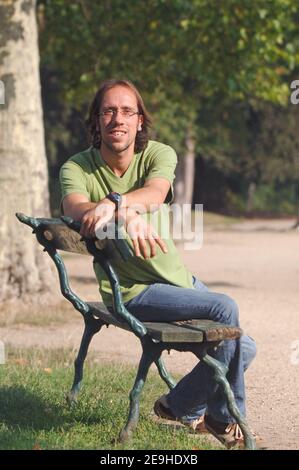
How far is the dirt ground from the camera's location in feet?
23.6

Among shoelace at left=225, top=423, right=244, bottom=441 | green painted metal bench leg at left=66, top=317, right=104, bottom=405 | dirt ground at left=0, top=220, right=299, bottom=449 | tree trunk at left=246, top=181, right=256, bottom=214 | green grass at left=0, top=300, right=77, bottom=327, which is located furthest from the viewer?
tree trunk at left=246, top=181, right=256, bottom=214

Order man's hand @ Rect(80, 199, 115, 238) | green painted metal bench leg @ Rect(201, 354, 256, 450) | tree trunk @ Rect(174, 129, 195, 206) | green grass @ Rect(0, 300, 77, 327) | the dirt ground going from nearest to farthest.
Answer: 1. man's hand @ Rect(80, 199, 115, 238)
2. green painted metal bench leg @ Rect(201, 354, 256, 450)
3. the dirt ground
4. green grass @ Rect(0, 300, 77, 327)
5. tree trunk @ Rect(174, 129, 195, 206)

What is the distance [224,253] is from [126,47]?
16.3ft

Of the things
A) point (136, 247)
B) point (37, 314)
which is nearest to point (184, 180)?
point (37, 314)

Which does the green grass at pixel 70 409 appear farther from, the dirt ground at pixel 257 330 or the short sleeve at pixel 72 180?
the short sleeve at pixel 72 180

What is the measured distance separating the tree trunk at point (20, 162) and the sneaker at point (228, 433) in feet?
21.2

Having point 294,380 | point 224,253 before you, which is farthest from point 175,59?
point 294,380

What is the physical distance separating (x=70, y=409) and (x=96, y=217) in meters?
1.55

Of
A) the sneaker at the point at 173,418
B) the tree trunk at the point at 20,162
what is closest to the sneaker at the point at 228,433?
the sneaker at the point at 173,418

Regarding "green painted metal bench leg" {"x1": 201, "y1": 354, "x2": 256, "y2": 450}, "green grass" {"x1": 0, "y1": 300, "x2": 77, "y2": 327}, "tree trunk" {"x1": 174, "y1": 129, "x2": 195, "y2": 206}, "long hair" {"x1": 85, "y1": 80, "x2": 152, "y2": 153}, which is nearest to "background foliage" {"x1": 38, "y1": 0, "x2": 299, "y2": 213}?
"green grass" {"x1": 0, "y1": 300, "x2": 77, "y2": 327}

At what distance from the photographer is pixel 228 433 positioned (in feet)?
19.1

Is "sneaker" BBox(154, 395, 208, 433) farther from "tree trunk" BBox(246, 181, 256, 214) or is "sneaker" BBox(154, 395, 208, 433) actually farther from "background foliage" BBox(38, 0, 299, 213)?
"tree trunk" BBox(246, 181, 256, 214)

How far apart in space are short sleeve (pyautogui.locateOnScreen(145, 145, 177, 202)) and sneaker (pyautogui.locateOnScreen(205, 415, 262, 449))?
1137 millimetres
